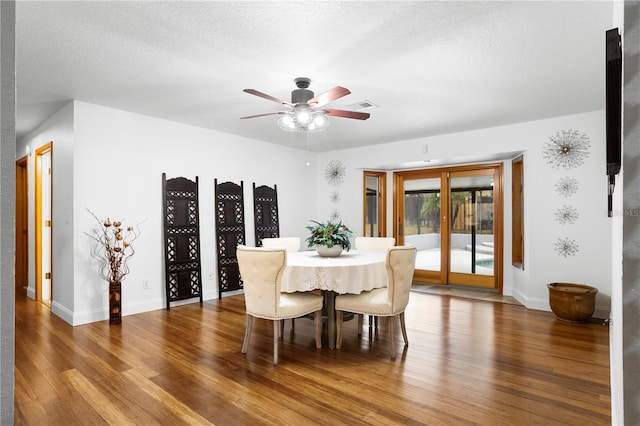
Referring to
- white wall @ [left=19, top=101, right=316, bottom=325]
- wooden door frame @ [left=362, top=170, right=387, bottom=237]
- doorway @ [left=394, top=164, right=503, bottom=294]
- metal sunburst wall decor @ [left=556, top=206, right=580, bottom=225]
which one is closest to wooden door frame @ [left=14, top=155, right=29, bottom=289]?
white wall @ [left=19, top=101, right=316, bottom=325]

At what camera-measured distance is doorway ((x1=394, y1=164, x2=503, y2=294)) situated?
231 inches

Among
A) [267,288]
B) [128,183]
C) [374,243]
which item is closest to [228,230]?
[128,183]

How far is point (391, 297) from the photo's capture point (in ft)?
10.1

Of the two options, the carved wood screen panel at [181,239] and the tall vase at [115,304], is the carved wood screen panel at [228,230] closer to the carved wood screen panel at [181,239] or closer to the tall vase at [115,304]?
the carved wood screen panel at [181,239]

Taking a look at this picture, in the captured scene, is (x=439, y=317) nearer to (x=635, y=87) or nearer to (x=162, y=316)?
(x=162, y=316)

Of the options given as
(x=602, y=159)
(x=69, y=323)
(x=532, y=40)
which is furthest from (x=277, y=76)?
(x=602, y=159)

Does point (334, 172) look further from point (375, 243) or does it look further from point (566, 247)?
point (566, 247)

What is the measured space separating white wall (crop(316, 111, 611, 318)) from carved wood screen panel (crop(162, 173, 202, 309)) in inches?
145

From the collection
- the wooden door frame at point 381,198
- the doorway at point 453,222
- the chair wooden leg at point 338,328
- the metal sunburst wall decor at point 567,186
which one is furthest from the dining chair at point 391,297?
the wooden door frame at point 381,198

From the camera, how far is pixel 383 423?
2080 millimetres

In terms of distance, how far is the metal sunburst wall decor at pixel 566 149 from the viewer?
4.44 metres

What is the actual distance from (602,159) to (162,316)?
5626mm

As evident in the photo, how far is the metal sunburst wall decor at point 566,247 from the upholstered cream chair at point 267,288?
350 cm

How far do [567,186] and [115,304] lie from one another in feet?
18.5
